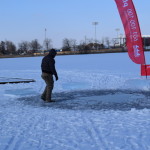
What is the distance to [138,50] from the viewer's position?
10.7 metres

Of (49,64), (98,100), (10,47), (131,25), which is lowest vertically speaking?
(98,100)

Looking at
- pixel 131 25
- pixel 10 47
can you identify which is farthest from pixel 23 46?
pixel 131 25

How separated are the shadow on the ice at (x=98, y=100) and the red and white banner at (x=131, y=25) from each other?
6.36 feet

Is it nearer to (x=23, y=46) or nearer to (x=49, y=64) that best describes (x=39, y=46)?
(x=23, y=46)

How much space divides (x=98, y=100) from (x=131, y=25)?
12.4ft

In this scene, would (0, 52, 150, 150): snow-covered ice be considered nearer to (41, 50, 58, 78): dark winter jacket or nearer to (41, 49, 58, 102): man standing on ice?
(41, 49, 58, 102): man standing on ice

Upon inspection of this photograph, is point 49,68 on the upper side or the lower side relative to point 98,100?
upper

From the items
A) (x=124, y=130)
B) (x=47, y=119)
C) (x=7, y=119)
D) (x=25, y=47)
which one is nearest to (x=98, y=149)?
(x=124, y=130)

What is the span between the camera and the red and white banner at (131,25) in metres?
10.5

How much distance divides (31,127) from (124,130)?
6.56ft

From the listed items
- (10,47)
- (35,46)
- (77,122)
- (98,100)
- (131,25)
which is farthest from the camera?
(10,47)

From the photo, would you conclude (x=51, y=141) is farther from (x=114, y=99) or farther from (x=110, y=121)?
(x=114, y=99)

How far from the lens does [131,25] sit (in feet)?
34.6

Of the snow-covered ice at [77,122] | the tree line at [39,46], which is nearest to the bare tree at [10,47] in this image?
the tree line at [39,46]
